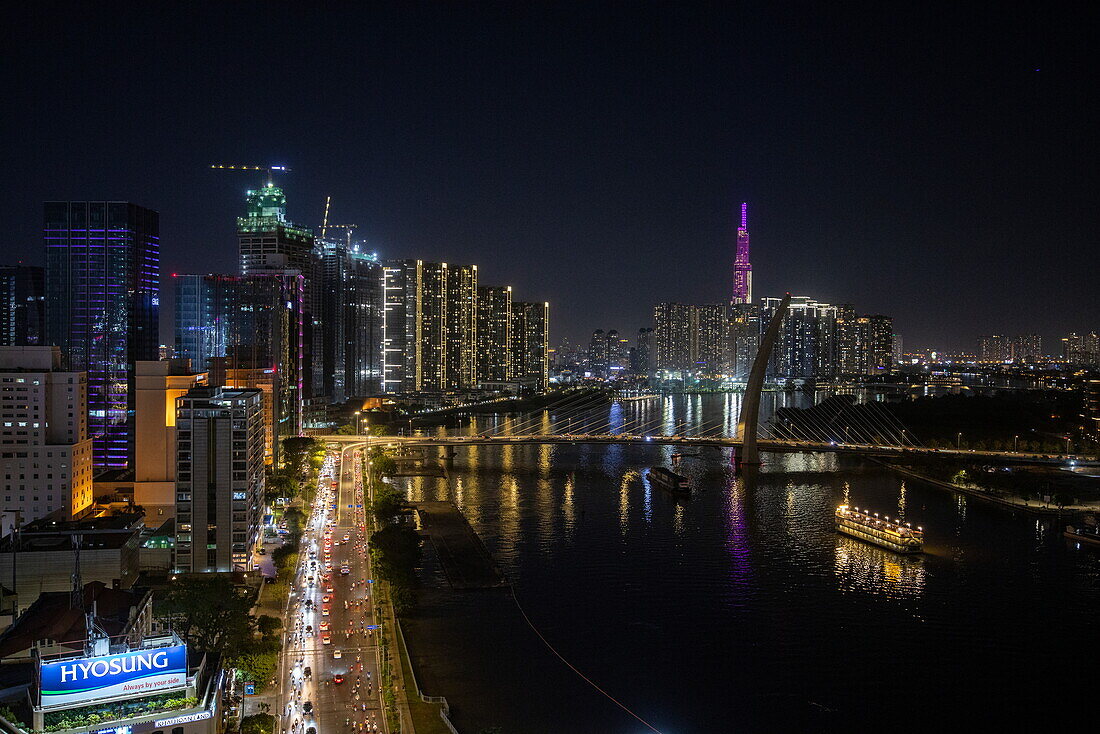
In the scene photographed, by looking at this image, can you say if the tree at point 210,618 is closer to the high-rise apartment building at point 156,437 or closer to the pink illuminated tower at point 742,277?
the high-rise apartment building at point 156,437

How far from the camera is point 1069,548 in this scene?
1562cm

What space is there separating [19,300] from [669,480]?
20034 millimetres

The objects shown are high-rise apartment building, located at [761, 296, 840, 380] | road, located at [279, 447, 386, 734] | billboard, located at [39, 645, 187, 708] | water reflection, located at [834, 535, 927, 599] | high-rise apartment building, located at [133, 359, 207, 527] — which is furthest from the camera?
high-rise apartment building, located at [761, 296, 840, 380]

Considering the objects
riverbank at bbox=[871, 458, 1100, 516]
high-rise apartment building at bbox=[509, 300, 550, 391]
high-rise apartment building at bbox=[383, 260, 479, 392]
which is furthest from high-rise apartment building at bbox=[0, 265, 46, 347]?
high-rise apartment building at bbox=[509, 300, 550, 391]

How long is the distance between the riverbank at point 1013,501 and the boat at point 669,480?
21.1 feet

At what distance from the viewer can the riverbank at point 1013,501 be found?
1820 cm

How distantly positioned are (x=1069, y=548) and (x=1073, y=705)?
731 cm

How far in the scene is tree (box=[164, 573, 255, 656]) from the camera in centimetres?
912

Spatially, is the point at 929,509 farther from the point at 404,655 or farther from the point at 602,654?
the point at 404,655

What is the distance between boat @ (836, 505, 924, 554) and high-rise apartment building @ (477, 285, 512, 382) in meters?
42.9

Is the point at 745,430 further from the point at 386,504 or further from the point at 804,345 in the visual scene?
the point at 804,345

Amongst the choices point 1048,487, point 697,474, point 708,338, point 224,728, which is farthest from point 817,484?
point 708,338

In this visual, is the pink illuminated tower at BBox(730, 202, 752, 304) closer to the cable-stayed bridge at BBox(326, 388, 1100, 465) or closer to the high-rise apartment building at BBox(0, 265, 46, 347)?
the cable-stayed bridge at BBox(326, 388, 1100, 465)

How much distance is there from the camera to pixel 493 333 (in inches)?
2388
